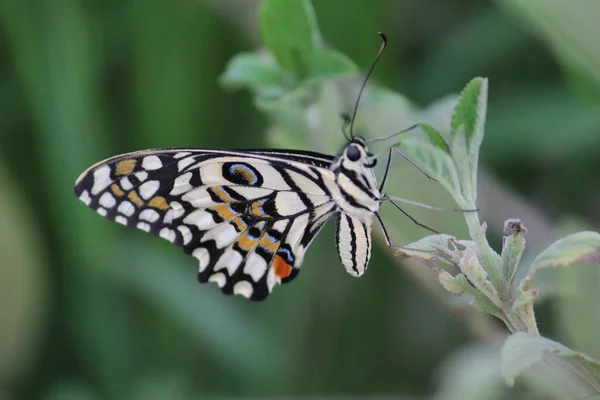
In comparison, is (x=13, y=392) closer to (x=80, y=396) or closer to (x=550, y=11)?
(x=80, y=396)

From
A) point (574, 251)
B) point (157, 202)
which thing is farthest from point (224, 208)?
point (574, 251)

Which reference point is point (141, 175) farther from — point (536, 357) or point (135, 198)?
point (536, 357)

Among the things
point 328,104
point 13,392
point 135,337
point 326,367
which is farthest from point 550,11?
point 13,392

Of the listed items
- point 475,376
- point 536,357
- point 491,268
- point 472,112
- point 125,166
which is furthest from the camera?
point 125,166

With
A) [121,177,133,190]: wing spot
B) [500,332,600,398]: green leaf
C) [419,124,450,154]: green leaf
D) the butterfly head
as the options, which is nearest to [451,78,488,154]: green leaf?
[419,124,450,154]: green leaf

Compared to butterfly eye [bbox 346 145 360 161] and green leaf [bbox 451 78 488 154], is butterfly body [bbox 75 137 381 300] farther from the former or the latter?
green leaf [bbox 451 78 488 154]

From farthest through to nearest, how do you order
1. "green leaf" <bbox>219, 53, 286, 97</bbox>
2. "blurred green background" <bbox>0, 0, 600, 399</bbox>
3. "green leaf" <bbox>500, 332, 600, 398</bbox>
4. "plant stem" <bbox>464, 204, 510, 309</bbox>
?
"blurred green background" <bbox>0, 0, 600, 399</bbox> < "green leaf" <bbox>219, 53, 286, 97</bbox> < "plant stem" <bbox>464, 204, 510, 309</bbox> < "green leaf" <bbox>500, 332, 600, 398</bbox>

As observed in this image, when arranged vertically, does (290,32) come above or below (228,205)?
above
